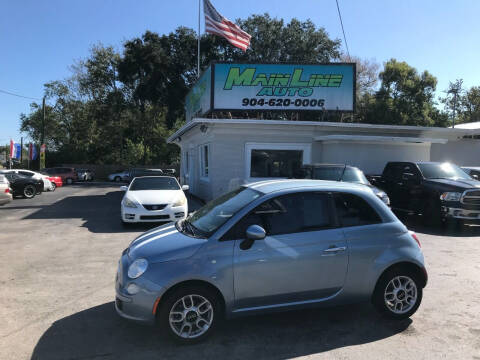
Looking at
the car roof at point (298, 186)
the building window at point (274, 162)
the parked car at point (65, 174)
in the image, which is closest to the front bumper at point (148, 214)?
→ the building window at point (274, 162)

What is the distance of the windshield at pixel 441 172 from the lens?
10941mm

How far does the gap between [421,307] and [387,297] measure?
80 cm

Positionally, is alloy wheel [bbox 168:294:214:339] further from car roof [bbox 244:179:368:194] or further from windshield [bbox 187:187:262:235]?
car roof [bbox 244:179:368:194]

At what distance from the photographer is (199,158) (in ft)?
56.5

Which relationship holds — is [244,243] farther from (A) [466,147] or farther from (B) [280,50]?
(B) [280,50]

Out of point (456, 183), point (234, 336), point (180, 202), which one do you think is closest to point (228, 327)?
point (234, 336)

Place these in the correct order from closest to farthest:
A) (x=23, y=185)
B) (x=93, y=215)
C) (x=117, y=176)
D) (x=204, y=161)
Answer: (x=93, y=215), (x=204, y=161), (x=23, y=185), (x=117, y=176)

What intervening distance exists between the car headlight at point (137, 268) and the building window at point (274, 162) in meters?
10.7

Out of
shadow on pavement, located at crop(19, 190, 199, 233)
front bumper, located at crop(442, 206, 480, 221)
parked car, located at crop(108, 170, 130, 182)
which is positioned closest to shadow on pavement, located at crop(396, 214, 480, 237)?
front bumper, located at crop(442, 206, 480, 221)

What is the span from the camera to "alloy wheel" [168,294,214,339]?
12.1ft

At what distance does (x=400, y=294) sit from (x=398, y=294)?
2 centimetres

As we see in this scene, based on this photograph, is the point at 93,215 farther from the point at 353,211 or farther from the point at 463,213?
the point at 463,213

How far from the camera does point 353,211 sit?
168 inches

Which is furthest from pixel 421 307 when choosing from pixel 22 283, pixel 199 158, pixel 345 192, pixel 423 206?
pixel 199 158
